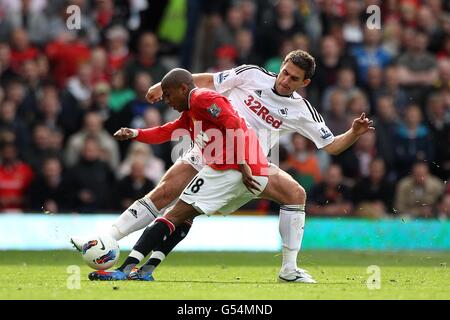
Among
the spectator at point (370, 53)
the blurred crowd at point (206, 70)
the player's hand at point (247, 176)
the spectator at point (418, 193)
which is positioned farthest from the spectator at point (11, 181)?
the player's hand at point (247, 176)

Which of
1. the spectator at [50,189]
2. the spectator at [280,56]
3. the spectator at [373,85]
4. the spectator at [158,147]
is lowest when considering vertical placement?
the spectator at [50,189]

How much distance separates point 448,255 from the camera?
15.8 metres

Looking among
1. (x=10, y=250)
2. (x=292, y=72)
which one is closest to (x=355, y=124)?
(x=292, y=72)

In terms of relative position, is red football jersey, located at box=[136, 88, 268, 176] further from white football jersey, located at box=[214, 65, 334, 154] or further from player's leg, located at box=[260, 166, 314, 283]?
white football jersey, located at box=[214, 65, 334, 154]

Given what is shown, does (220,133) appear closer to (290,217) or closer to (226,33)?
(290,217)

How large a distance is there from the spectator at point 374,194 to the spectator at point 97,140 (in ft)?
12.2

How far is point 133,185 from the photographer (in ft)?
56.0

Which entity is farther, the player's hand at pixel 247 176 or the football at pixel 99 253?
the football at pixel 99 253

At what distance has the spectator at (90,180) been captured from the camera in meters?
17.1

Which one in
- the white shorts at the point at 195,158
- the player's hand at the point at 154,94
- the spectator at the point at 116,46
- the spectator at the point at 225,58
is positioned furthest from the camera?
the spectator at the point at 116,46

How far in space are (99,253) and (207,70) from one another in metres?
9.16

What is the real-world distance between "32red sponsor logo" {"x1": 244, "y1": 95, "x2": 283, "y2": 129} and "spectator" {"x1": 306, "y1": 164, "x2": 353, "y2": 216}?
245 inches

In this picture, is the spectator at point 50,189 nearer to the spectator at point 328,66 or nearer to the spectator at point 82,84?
the spectator at point 82,84

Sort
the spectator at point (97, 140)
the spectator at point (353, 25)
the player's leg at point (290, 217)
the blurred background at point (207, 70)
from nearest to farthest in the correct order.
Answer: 1. the player's leg at point (290, 217)
2. the blurred background at point (207, 70)
3. the spectator at point (97, 140)
4. the spectator at point (353, 25)
